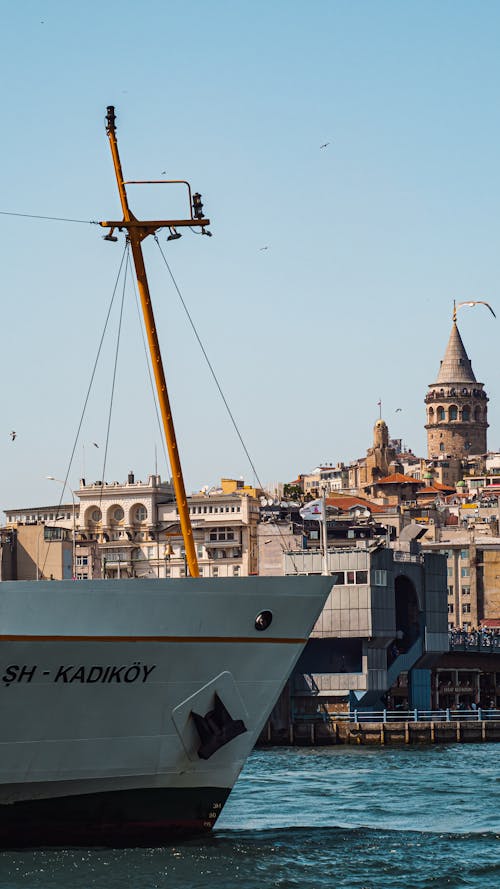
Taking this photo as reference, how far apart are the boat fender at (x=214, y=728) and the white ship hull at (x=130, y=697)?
3 cm

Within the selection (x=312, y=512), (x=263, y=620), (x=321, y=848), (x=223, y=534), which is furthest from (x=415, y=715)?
(x=223, y=534)

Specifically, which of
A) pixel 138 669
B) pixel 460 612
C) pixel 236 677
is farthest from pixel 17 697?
pixel 460 612

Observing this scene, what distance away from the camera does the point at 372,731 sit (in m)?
79.4

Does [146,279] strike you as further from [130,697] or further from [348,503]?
[348,503]

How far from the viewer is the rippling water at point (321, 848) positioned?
2939 cm

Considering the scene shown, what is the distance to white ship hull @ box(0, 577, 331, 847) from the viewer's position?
29922mm

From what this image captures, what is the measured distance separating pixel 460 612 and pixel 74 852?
123 meters

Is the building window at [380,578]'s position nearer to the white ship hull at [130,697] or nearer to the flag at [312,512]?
the flag at [312,512]

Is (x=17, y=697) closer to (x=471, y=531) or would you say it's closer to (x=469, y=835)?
(x=469, y=835)

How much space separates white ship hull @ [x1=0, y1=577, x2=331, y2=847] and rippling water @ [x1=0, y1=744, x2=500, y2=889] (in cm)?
88

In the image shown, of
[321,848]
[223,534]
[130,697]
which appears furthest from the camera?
[223,534]

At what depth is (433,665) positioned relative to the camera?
95.8 m

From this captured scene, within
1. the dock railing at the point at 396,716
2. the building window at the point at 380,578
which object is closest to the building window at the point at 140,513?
the dock railing at the point at 396,716

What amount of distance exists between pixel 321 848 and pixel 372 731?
4639 centimetres
